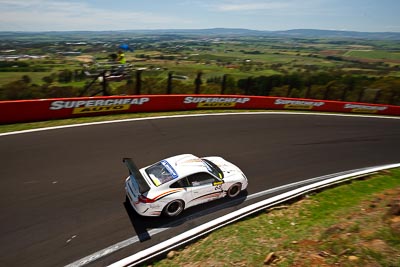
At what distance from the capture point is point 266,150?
1230cm

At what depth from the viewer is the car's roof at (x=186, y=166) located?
7.79 meters

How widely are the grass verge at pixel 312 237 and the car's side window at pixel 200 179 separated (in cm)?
134

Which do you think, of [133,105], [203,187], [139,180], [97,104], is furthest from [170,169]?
[133,105]

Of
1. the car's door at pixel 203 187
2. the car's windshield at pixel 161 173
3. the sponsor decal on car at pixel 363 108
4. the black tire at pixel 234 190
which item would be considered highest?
the car's windshield at pixel 161 173

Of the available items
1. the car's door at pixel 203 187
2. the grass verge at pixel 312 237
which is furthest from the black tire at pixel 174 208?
the grass verge at pixel 312 237

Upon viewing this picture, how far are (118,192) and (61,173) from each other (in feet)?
7.19

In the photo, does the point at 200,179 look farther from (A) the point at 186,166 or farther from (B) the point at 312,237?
(B) the point at 312,237

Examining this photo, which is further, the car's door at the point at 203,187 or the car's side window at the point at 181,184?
the car's door at the point at 203,187

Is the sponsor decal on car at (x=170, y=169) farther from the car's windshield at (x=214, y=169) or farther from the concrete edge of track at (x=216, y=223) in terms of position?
the concrete edge of track at (x=216, y=223)

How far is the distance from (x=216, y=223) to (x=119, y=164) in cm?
437

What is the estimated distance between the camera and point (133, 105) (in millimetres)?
15984

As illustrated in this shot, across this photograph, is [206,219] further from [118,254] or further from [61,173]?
[61,173]

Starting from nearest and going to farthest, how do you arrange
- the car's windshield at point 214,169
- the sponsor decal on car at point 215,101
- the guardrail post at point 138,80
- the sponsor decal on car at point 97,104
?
the car's windshield at point 214,169 < the sponsor decal on car at point 97,104 < the guardrail post at point 138,80 < the sponsor decal on car at point 215,101

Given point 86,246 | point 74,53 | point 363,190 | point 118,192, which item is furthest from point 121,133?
point 74,53
